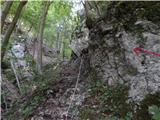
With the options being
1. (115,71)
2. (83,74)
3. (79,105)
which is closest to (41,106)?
(79,105)

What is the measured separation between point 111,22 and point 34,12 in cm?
669

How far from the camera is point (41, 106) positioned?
5359mm

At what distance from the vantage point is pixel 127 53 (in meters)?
5.14

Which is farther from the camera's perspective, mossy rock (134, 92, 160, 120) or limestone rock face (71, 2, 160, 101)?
limestone rock face (71, 2, 160, 101)

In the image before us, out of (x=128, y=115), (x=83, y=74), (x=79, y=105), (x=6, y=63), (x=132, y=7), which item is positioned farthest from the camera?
(x=6, y=63)

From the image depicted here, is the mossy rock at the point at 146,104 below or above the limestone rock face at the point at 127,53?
below

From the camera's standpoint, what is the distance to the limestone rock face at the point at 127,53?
471 centimetres

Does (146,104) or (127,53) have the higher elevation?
(127,53)

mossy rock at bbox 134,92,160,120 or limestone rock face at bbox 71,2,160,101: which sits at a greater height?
limestone rock face at bbox 71,2,160,101

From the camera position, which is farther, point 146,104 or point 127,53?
point 127,53

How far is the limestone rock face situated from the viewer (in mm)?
4707

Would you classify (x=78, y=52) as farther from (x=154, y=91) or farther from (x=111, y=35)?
(x=154, y=91)

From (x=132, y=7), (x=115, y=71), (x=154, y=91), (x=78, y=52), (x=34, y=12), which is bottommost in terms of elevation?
(x=154, y=91)

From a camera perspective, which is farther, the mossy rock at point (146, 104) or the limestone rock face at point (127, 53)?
the limestone rock face at point (127, 53)
